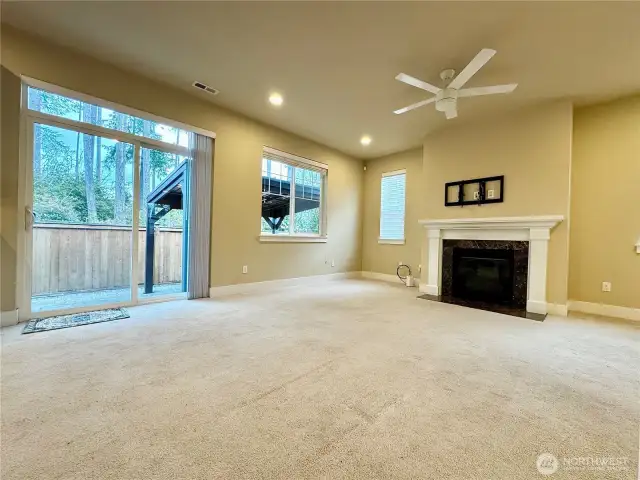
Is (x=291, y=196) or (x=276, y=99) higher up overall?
(x=276, y=99)

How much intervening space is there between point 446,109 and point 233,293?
3784mm

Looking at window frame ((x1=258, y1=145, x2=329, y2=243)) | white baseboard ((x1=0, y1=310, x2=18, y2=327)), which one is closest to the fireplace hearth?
window frame ((x1=258, y1=145, x2=329, y2=243))

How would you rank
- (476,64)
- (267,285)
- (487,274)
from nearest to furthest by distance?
(476,64), (487,274), (267,285)

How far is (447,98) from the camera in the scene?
9.53 feet

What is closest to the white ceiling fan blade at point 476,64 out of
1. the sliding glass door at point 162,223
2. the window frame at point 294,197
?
the window frame at point 294,197

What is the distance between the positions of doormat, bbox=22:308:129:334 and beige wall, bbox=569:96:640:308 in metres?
5.85

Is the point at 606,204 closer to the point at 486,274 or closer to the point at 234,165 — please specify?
the point at 486,274

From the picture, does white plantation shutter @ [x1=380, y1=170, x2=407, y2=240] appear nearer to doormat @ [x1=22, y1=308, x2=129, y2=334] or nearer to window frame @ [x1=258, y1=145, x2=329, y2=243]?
window frame @ [x1=258, y1=145, x2=329, y2=243]

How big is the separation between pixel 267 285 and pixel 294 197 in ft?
5.78

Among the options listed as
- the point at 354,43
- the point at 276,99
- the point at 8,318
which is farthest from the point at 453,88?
the point at 8,318

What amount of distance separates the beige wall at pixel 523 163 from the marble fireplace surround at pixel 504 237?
0.13 metres

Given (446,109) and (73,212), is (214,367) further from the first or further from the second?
(446,109)

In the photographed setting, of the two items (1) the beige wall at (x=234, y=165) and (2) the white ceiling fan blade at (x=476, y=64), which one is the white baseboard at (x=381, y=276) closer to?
(1) the beige wall at (x=234, y=165)

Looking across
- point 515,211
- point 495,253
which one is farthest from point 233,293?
point 515,211
